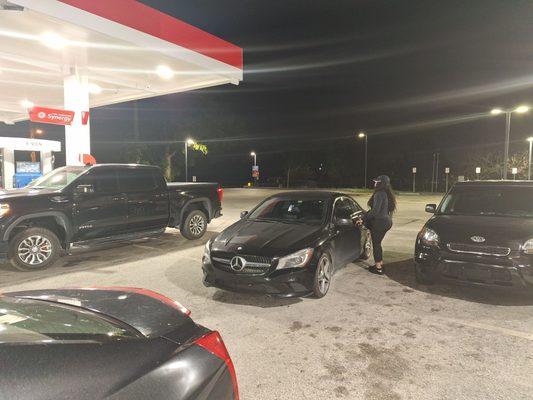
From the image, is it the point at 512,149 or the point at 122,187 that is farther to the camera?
the point at 512,149

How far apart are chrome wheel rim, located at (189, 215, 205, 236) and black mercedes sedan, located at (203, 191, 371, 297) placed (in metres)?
3.45

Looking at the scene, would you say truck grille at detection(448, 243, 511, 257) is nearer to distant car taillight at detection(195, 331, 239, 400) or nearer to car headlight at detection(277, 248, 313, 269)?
car headlight at detection(277, 248, 313, 269)

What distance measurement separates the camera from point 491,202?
6324 millimetres

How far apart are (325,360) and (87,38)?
34.5 ft

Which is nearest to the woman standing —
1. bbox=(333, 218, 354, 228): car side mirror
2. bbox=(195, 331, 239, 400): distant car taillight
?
bbox=(333, 218, 354, 228): car side mirror

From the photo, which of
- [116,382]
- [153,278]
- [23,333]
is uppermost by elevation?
A: [23,333]

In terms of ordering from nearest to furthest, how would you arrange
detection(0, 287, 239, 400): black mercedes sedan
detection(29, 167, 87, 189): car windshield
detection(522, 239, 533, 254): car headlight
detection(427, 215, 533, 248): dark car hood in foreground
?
detection(0, 287, 239, 400): black mercedes sedan
detection(522, 239, 533, 254): car headlight
detection(427, 215, 533, 248): dark car hood in foreground
detection(29, 167, 87, 189): car windshield

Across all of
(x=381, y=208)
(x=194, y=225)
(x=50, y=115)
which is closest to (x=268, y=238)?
(x=381, y=208)

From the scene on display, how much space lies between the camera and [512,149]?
167ft

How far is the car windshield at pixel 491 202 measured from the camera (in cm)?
597

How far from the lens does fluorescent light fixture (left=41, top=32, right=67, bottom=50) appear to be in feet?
33.8

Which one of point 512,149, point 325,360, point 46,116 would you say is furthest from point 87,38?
point 512,149

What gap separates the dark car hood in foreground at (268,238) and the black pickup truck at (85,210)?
3.20m

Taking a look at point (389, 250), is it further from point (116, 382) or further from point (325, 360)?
point (116, 382)
